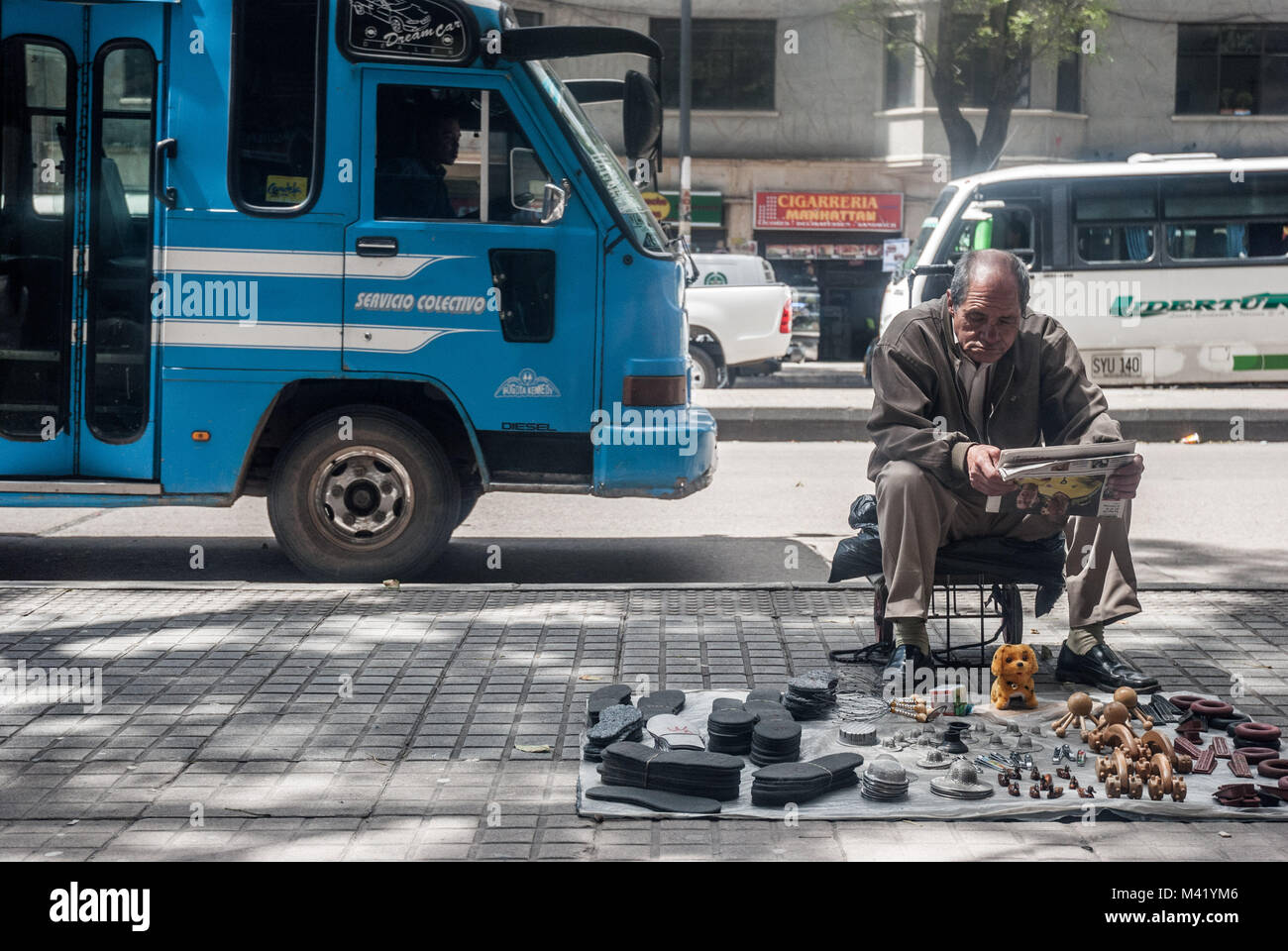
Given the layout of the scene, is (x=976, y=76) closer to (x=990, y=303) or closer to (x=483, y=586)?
(x=483, y=586)

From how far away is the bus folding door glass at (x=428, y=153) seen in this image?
7.29 m

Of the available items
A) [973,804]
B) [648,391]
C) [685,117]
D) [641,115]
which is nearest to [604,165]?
[641,115]

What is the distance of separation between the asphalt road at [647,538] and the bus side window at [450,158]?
1.83 metres

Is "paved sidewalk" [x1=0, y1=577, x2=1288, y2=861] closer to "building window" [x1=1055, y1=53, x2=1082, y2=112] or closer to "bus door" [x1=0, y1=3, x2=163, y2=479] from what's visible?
"bus door" [x1=0, y1=3, x2=163, y2=479]

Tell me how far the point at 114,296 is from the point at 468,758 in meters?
3.93

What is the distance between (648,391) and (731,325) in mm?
12307

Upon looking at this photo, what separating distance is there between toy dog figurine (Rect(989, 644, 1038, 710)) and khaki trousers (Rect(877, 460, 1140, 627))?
0.33 metres

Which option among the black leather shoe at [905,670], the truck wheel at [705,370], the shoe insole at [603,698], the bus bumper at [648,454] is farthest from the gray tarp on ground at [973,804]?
the truck wheel at [705,370]

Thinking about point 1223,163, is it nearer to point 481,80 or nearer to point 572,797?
point 481,80

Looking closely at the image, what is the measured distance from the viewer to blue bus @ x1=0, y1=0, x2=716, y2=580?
7.26 metres

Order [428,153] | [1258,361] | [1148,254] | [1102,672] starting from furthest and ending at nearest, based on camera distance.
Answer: [1148,254]
[1258,361]
[428,153]
[1102,672]

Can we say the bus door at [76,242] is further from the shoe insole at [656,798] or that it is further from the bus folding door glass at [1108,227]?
the bus folding door glass at [1108,227]

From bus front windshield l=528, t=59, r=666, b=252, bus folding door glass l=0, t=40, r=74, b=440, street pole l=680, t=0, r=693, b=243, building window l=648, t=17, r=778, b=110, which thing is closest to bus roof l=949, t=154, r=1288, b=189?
street pole l=680, t=0, r=693, b=243

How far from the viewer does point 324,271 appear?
7270 mm
